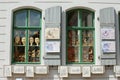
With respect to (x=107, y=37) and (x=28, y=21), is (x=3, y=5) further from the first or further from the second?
(x=107, y=37)

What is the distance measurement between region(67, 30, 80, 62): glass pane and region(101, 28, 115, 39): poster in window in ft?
2.80

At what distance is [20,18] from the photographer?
11180mm

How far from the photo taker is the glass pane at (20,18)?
11.1m

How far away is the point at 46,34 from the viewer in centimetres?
1080

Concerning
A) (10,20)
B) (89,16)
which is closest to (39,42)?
(10,20)

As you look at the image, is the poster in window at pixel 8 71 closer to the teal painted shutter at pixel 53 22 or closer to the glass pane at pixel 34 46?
the glass pane at pixel 34 46

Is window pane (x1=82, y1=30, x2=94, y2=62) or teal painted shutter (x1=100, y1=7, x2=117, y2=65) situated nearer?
teal painted shutter (x1=100, y1=7, x2=117, y2=65)

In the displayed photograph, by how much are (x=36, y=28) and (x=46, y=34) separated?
1.60 ft

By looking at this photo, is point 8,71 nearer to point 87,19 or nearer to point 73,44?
point 73,44

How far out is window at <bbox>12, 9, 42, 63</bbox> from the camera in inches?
435

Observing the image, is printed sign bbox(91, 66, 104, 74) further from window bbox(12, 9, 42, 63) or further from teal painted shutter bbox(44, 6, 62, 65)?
window bbox(12, 9, 42, 63)

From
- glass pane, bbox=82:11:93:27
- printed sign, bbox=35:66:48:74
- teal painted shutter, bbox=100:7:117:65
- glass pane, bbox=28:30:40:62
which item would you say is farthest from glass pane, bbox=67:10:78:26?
printed sign, bbox=35:66:48:74

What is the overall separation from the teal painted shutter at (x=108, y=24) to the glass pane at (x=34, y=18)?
212cm

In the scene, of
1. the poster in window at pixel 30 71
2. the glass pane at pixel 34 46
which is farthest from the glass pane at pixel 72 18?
the poster in window at pixel 30 71
